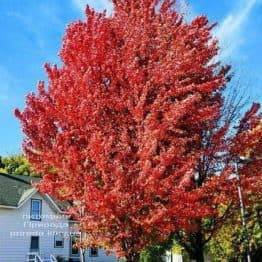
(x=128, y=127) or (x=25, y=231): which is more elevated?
(x=128, y=127)

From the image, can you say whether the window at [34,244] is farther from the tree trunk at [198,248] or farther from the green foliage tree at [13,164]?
the tree trunk at [198,248]

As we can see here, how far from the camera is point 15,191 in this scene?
37969 mm

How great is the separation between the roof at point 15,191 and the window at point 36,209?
101 centimetres

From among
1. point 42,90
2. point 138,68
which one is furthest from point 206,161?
point 42,90

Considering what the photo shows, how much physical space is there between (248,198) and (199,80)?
485 centimetres

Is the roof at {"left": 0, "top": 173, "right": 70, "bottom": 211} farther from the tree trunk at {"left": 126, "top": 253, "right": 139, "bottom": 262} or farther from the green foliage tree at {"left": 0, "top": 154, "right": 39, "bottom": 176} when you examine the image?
the tree trunk at {"left": 126, "top": 253, "right": 139, "bottom": 262}

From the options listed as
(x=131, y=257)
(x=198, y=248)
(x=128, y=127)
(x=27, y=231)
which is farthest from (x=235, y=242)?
(x=27, y=231)

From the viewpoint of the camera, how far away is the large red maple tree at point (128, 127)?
1380 cm

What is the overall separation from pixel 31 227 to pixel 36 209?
1714mm

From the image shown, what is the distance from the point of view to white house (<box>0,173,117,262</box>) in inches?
1383

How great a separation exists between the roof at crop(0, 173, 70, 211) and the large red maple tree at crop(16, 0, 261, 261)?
2106 cm

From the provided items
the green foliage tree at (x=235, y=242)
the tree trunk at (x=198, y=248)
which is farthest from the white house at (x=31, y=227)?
the tree trunk at (x=198, y=248)

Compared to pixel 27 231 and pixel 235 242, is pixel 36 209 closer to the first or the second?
pixel 27 231

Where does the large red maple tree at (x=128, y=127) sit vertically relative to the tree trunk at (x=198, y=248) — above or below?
above
